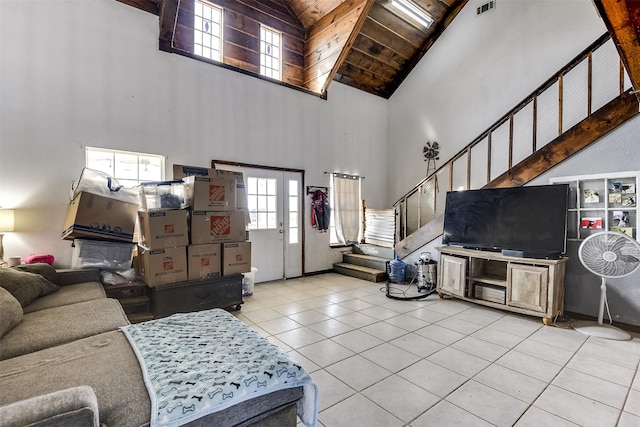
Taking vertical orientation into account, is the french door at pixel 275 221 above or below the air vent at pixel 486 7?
below

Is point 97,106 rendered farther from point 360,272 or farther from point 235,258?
point 360,272

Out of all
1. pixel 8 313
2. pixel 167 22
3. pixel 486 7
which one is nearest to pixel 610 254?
pixel 486 7

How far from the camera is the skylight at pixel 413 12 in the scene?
220 inches

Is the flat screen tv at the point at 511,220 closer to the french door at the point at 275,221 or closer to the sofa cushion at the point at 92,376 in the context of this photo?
the french door at the point at 275,221

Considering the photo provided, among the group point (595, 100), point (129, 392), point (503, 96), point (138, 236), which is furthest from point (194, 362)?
point (503, 96)

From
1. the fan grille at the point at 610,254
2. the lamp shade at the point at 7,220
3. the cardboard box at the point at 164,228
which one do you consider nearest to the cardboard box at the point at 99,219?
the cardboard box at the point at 164,228

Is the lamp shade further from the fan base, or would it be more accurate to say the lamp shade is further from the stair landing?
the fan base

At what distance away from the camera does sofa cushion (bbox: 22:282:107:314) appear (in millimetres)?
2441

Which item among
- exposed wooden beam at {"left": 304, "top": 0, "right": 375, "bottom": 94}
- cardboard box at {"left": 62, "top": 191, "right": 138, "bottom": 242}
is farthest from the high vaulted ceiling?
cardboard box at {"left": 62, "top": 191, "right": 138, "bottom": 242}

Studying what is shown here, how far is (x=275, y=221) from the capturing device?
18.7 ft

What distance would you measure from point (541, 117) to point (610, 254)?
2.81 metres

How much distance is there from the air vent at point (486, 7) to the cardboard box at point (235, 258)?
6.26m

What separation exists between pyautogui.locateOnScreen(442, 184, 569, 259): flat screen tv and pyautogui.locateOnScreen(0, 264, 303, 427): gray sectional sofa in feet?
11.8

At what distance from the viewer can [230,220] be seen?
397 cm
